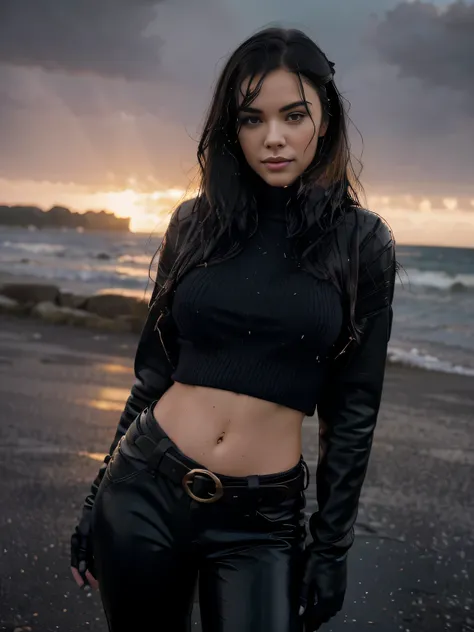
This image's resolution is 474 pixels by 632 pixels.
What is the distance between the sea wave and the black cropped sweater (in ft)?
81.4

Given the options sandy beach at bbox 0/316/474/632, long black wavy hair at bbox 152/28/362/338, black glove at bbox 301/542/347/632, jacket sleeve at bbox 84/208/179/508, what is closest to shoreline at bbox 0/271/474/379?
sandy beach at bbox 0/316/474/632

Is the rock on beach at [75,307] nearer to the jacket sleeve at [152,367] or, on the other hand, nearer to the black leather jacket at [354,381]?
the jacket sleeve at [152,367]

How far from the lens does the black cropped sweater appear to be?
197 cm

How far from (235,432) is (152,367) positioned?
0.43 m

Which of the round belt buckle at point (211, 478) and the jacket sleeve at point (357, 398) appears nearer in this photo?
the round belt buckle at point (211, 478)

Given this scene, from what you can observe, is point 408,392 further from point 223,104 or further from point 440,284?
point 440,284

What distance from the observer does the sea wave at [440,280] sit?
90.6 feet

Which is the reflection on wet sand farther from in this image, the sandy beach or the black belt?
the black belt

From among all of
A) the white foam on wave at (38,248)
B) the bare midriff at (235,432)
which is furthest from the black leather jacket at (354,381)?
the white foam on wave at (38,248)

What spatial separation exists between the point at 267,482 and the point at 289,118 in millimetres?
919

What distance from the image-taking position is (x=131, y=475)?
202 centimetres

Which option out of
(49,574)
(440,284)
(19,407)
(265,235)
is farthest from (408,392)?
(440,284)

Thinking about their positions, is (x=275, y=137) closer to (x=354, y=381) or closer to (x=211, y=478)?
(x=354, y=381)

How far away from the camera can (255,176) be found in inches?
87.0
